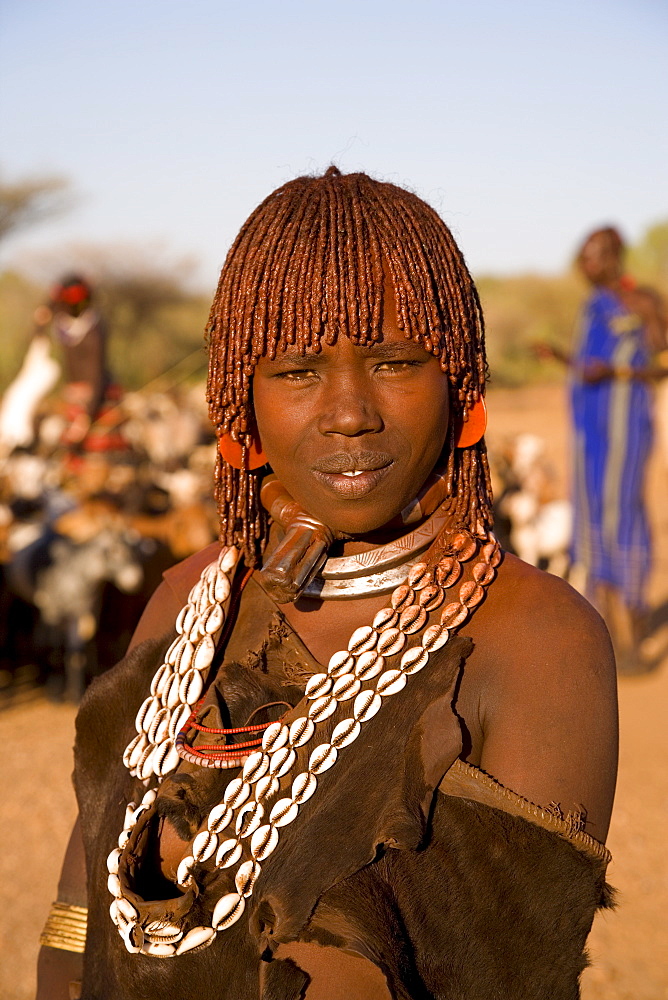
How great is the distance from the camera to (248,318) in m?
1.57

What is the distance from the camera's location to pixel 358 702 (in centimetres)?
152

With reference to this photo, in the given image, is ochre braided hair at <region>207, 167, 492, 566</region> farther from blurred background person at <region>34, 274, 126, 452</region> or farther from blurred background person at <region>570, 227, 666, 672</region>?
blurred background person at <region>34, 274, 126, 452</region>

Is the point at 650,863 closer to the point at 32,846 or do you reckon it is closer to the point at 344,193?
the point at 32,846

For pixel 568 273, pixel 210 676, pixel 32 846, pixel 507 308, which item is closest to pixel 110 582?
pixel 32 846

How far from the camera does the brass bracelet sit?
1830 millimetres

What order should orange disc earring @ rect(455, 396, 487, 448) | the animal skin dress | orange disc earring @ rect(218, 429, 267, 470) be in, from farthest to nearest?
orange disc earring @ rect(218, 429, 267, 470) → orange disc earring @ rect(455, 396, 487, 448) → the animal skin dress

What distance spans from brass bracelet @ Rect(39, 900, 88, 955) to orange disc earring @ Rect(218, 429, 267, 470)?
81 centimetres

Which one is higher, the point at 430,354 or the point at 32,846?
the point at 430,354

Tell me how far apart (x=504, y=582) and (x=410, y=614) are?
15 cm

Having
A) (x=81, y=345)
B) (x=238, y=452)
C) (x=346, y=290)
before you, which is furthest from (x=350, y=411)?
(x=81, y=345)

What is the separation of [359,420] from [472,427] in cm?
24

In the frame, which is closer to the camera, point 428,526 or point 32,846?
point 428,526

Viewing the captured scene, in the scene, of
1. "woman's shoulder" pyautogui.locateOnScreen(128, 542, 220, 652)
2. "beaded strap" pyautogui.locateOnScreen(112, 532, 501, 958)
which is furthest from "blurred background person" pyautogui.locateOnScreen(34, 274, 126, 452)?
"beaded strap" pyautogui.locateOnScreen(112, 532, 501, 958)

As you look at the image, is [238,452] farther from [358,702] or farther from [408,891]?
[408,891]
